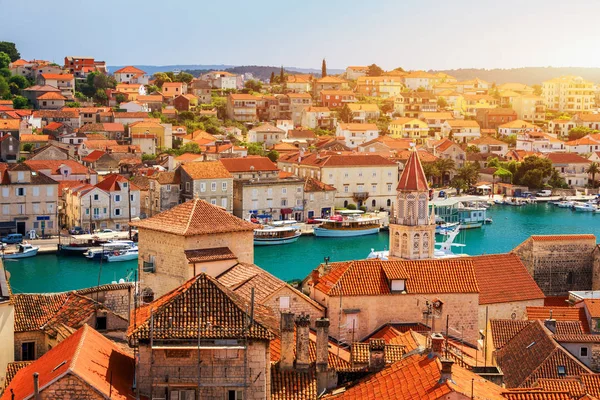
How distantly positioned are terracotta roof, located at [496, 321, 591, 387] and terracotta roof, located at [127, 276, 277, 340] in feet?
23.6

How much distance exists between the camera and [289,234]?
6041cm

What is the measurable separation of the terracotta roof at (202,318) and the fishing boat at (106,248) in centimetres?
3885

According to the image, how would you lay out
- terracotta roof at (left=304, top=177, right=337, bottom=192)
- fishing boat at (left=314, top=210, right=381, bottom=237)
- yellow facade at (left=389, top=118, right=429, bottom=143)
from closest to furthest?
fishing boat at (left=314, top=210, right=381, bottom=237) → terracotta roof at (left=304, top=177, right=337, bottom=192) → yellow facade at (left=389, top=118, right=429, bottom=143)

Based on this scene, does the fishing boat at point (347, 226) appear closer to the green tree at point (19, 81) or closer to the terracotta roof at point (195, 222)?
the terracotta roof at point (195, 222)

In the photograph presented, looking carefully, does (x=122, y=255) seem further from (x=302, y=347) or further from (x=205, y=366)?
(x=205, y=366)

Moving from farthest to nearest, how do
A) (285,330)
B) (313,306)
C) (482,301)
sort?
(482,301) → (313,306) → (285,330)

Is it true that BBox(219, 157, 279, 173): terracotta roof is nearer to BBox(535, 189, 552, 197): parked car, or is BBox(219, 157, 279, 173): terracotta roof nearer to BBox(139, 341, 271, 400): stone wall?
BBox(535, 189, 552, 197): parked car

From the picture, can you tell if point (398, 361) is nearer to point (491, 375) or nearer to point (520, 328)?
point (491, 375)

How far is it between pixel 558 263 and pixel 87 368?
76.6 feet

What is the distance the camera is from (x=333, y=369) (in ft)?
48.4

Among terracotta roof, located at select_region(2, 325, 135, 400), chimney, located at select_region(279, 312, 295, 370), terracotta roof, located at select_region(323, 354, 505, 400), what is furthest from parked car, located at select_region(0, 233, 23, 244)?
terracotta roof, located at select_region(323, 354, 505, 400)

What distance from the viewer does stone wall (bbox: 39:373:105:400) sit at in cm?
1233

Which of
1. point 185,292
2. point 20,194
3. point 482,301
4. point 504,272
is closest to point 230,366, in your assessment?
point 185,292

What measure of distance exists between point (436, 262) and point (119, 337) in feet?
26.3
